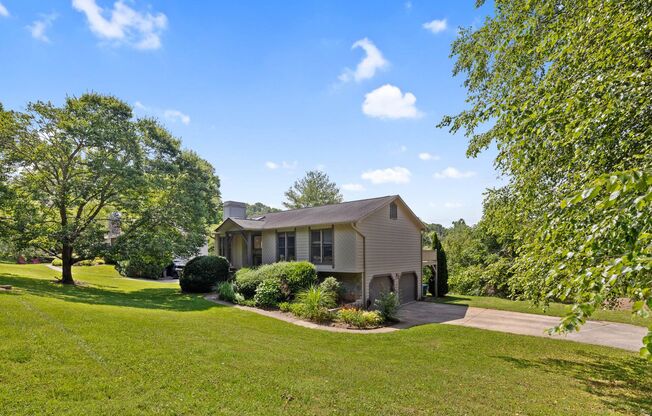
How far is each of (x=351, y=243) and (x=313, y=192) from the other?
32.2m

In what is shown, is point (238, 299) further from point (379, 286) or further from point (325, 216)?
point (379, 286)

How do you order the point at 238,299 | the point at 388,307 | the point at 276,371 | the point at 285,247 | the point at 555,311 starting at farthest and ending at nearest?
the point at 285,247
the point at 238,299
the point at 555,311
the point at 388,307
the point at 276,371

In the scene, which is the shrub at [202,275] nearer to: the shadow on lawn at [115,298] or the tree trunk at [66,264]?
the shadow on lawn at [115,298]

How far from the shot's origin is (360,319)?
12.0m

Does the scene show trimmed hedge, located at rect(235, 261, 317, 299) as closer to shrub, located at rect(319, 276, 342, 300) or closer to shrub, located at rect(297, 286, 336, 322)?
shrub, located at rect(319, 276, 342, 300)

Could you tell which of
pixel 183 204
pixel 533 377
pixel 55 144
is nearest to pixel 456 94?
pixel 533 377

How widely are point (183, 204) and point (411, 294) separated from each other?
14.5 m

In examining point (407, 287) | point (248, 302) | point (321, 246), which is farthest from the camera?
point (407, 287)

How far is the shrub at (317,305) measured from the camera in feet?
41.1

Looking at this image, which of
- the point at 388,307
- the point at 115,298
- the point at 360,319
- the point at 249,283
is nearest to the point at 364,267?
the point at 388,307

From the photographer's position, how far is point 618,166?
4051mm

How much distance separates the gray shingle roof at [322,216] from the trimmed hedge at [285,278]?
2.44 metres

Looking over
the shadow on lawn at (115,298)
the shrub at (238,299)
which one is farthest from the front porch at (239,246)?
the shrub at (238,299)

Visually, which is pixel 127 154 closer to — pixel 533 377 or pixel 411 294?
pixel 411 294
